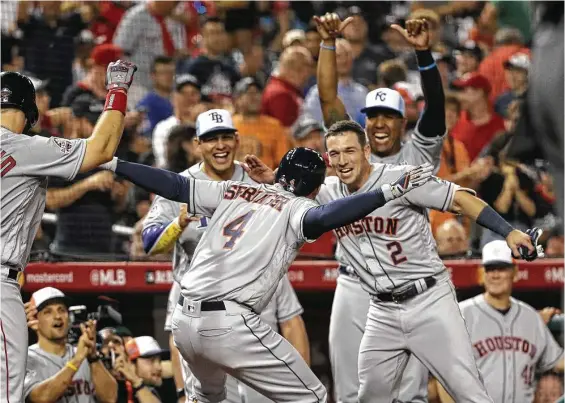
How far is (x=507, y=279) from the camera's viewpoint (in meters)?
7.41

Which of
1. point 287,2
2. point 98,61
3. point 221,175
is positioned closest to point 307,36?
point 287,2

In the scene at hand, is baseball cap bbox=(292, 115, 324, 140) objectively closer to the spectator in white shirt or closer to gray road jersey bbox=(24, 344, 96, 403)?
→ the spectator in white shirt

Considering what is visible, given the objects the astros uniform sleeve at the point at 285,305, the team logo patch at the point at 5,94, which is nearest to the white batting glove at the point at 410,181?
the team logo patch at the point at 5,94

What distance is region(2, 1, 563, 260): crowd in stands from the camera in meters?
8.51

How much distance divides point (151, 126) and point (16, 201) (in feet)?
16.8

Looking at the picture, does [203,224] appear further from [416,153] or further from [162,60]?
[162,60]

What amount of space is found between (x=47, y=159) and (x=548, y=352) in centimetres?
393

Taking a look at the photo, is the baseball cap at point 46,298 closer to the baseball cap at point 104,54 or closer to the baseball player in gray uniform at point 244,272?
the baseball player in gray uniform at point 244,272

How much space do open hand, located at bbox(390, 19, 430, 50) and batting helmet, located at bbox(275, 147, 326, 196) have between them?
49.7 inches

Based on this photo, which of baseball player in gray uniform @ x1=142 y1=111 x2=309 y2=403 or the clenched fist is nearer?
the clenched fist

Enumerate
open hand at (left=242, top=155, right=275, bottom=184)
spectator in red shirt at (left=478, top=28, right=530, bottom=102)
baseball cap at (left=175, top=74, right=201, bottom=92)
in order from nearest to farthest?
open hand at (left=242, top=155, right=275, bottom=184) → baseball cap at (left=175, top=74, right=201, bottom=92) → spectator in red shirt at (left=478, top=28, right=530, bottom=102)

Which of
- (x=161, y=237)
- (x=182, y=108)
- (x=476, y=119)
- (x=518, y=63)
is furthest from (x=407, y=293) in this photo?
(x=518, y=63)

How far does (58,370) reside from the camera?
6773 millimetres

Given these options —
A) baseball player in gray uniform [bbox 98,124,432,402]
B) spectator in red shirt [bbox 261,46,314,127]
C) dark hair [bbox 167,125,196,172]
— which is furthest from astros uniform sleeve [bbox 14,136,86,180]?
spectator in red shirt [bbox 261,46,314,127]
